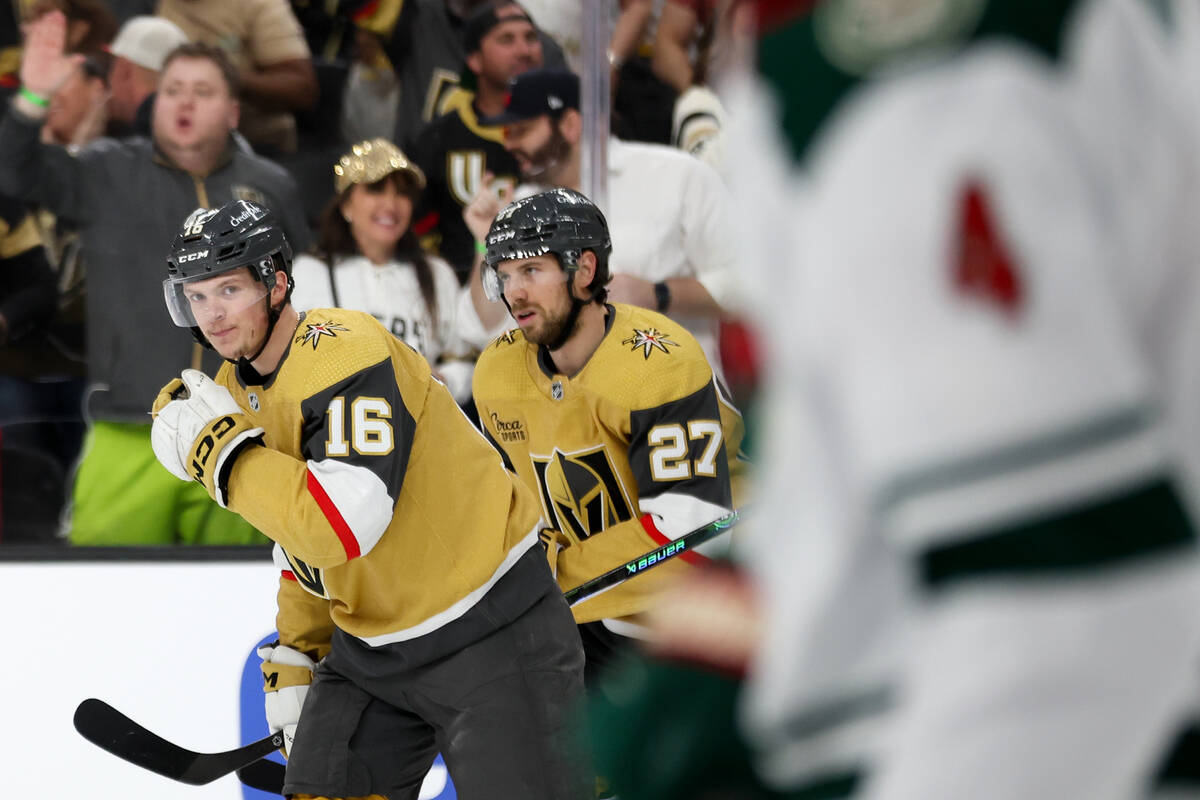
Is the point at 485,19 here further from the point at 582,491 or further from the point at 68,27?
the point at 582,491

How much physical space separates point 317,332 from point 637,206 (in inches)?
59.7

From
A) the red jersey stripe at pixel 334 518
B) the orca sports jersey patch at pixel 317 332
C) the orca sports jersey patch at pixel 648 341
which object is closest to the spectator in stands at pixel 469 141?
the orca sports jersey patch at pixel 648 341

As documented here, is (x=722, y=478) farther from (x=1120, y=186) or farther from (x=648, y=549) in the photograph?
(x=1120, y=186)

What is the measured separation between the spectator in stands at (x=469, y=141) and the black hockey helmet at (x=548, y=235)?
80 cm

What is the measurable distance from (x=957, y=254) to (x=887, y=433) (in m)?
0.07

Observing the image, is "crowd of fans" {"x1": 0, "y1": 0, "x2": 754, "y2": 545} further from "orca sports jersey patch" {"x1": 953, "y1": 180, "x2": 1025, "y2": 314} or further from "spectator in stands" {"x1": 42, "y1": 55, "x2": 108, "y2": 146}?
"orca sports jersey patch" {"x1": 953, "y1": 180, "x2": 1025, "y2": 314}

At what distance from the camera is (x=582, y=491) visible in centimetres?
290

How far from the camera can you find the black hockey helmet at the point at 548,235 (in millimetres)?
2799

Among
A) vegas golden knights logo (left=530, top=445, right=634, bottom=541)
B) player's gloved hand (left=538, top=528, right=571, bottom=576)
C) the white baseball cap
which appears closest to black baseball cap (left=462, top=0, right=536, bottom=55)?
the white baseball cap

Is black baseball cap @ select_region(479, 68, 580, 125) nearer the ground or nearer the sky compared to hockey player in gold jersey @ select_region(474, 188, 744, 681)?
nearer the sky

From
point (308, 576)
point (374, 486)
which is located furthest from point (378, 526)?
point (308, 576)

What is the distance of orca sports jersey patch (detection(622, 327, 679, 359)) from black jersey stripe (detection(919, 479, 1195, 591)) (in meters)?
→ 2.26

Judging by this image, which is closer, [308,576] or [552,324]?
[308,576]

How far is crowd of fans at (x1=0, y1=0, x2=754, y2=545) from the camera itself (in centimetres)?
351
